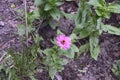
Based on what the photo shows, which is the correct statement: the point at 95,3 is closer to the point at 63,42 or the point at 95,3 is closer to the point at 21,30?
the point at 63,42

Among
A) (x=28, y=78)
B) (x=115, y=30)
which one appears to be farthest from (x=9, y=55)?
(x=115, y=30)

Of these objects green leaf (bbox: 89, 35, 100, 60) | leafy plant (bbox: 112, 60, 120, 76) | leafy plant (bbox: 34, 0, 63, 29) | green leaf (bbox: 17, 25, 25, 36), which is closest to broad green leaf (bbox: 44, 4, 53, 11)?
leafy plant (bbox: 34, 0, 63, 29)

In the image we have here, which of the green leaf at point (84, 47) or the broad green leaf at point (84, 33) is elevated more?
the broad green leaf at point (84, 33)

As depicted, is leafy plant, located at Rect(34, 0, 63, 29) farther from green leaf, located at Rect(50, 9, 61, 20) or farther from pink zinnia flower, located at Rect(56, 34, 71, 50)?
pink zinnia flower, located at Rect(56, 34, 71, 50)

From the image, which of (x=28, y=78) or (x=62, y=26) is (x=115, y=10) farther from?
(x=28, y=78)

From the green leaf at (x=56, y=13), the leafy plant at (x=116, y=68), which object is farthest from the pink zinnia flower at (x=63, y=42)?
the leafy plant at (x=116, y=68)

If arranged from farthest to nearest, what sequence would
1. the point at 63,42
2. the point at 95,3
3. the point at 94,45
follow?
the point at 94,45
the point at 95,3
the point at 63,42

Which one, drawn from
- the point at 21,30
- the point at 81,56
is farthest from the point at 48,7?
the point at 81,56

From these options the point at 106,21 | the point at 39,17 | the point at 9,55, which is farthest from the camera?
the point at 106,21

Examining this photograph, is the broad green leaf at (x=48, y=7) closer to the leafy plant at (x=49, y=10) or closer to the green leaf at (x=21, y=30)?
the leafy plant at (x=49, y=10)
